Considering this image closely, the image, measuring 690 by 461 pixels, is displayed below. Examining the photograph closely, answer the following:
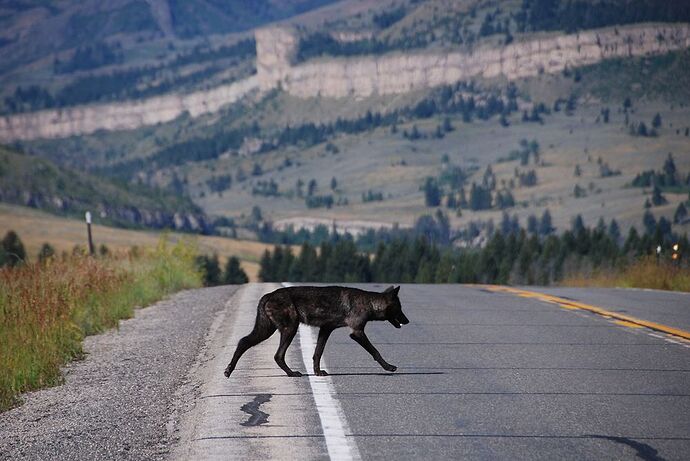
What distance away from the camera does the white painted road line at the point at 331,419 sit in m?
8.48

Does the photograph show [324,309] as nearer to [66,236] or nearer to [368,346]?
[368,346]

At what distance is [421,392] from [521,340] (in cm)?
402

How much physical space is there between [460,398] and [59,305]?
6.85 m

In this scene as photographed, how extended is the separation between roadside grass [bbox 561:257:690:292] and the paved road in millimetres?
12643

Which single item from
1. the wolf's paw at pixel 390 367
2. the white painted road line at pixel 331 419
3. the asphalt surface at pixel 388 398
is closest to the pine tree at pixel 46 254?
the asphalt surface at pixel 388 398

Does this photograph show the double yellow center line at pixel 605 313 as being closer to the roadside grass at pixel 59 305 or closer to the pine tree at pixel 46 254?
the roadside grass at pixel 59 305

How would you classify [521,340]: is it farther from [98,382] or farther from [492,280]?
[492,280]

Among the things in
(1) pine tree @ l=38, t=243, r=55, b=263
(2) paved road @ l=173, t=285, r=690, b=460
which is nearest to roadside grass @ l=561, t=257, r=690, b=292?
(2) paved road @ l=173, t=285, r=690, b=460

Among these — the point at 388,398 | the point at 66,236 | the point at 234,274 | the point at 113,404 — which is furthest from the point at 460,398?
the point at 66,236

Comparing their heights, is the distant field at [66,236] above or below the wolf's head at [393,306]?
below

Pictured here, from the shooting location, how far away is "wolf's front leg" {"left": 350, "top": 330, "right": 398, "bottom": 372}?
35.8 ft

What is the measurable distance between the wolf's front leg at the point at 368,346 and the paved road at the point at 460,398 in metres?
0.13

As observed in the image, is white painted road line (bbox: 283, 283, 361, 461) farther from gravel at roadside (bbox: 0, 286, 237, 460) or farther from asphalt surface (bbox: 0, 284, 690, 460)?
gravel at roadside (bbox: 0, 286, 237, 460)

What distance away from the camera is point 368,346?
36.7 feet
